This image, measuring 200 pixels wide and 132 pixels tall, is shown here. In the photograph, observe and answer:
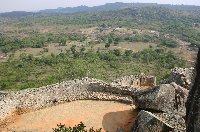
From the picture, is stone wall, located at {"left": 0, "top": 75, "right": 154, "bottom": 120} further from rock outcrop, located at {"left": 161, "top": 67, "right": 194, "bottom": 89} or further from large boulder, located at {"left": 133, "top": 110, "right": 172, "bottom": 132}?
large boulder, located at {"left": 133, "top": 110, "right": 172, "bottom": 132}

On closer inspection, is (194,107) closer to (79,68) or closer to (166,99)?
(166,99)

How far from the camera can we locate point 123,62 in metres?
74.9

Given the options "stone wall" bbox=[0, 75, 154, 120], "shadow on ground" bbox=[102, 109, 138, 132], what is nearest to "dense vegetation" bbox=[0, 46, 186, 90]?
"stone wall" bbox=[0, 75, 154, 120]

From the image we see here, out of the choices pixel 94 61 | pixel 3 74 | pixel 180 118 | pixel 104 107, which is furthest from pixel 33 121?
pixel 94 61

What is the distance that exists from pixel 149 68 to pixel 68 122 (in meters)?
47.5

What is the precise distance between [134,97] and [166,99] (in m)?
2.68

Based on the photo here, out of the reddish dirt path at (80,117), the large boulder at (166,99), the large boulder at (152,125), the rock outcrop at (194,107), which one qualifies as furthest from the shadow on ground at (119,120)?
the rock outcrop at (194,107)

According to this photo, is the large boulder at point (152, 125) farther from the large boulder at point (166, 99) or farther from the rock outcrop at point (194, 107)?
the rock outcrop at point (194, 107)

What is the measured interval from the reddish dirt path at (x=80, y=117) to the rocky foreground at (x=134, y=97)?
72 cm

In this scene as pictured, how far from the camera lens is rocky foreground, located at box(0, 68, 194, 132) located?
1827 cm

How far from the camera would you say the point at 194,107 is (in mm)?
10008

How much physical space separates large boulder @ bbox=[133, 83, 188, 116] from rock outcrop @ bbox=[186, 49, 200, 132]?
9.62m

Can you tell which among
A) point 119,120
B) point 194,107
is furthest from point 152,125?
point 194,107

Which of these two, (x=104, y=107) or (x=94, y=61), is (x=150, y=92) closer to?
(x=104, y=107)
